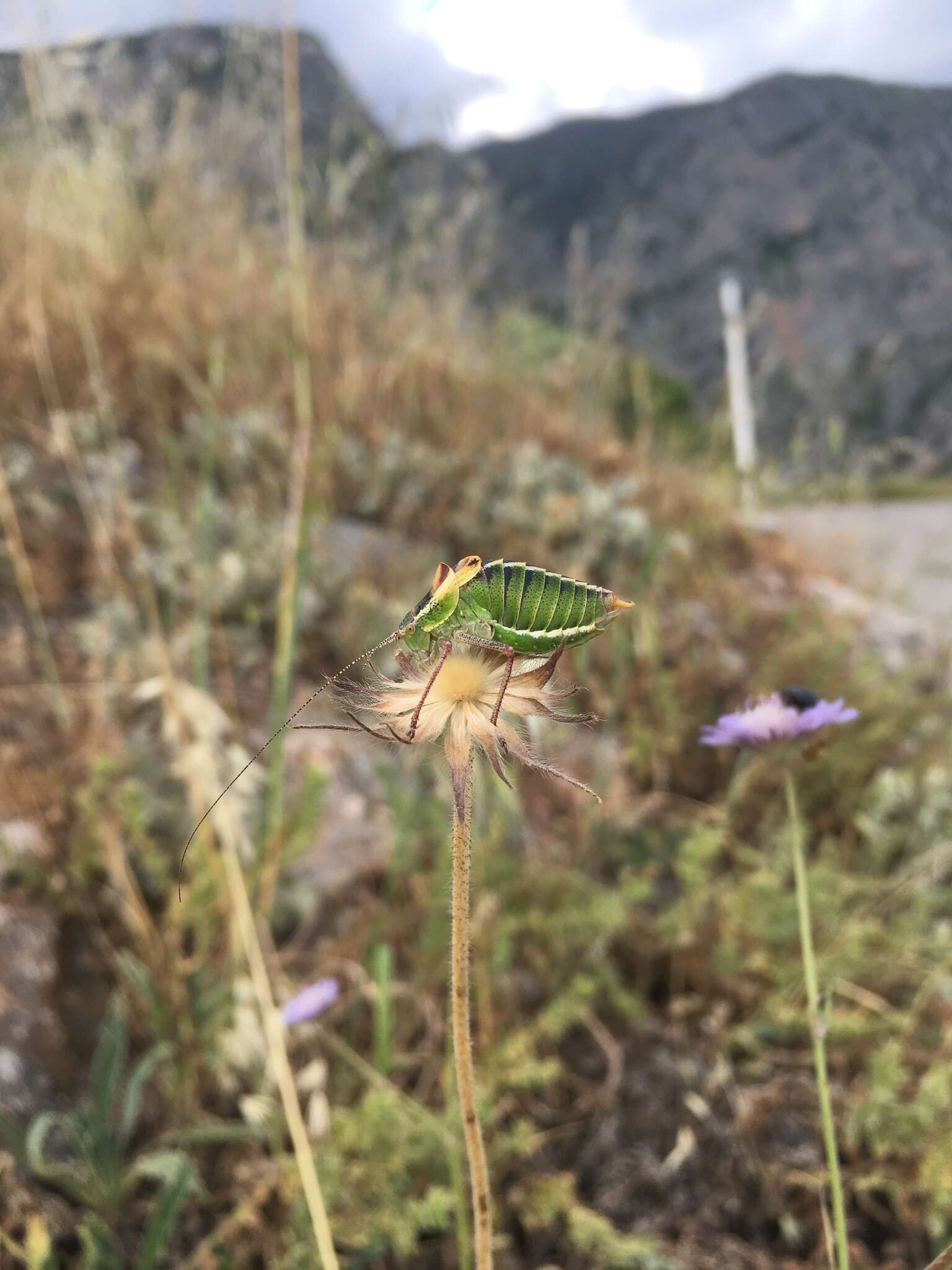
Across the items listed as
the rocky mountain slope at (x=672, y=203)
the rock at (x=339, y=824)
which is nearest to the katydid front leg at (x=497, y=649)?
the rock at (x=339, y=824)

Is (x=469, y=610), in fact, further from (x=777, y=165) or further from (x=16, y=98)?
(x=16, y=98)

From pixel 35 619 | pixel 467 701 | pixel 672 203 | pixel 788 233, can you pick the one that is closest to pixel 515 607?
pixel 467 701

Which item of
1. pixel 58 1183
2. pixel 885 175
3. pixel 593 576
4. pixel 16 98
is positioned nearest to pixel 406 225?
pixel 16 98

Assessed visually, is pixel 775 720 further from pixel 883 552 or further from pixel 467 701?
pixel 883 552

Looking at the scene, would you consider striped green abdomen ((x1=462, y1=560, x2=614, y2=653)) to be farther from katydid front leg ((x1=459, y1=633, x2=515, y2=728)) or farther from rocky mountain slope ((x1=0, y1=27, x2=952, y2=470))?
rocky mountain slope ((x1=0, y1=27, x2=952, y2=470))

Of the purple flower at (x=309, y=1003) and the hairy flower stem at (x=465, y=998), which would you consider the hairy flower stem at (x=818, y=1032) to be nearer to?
the hairy flower stem at (x=465, y=998)

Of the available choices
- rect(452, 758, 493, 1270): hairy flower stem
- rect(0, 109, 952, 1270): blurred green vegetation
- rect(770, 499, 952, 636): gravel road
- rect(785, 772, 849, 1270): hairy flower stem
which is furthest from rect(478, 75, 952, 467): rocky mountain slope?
rect(452, 758, 493, 1270): hairy flower stem
